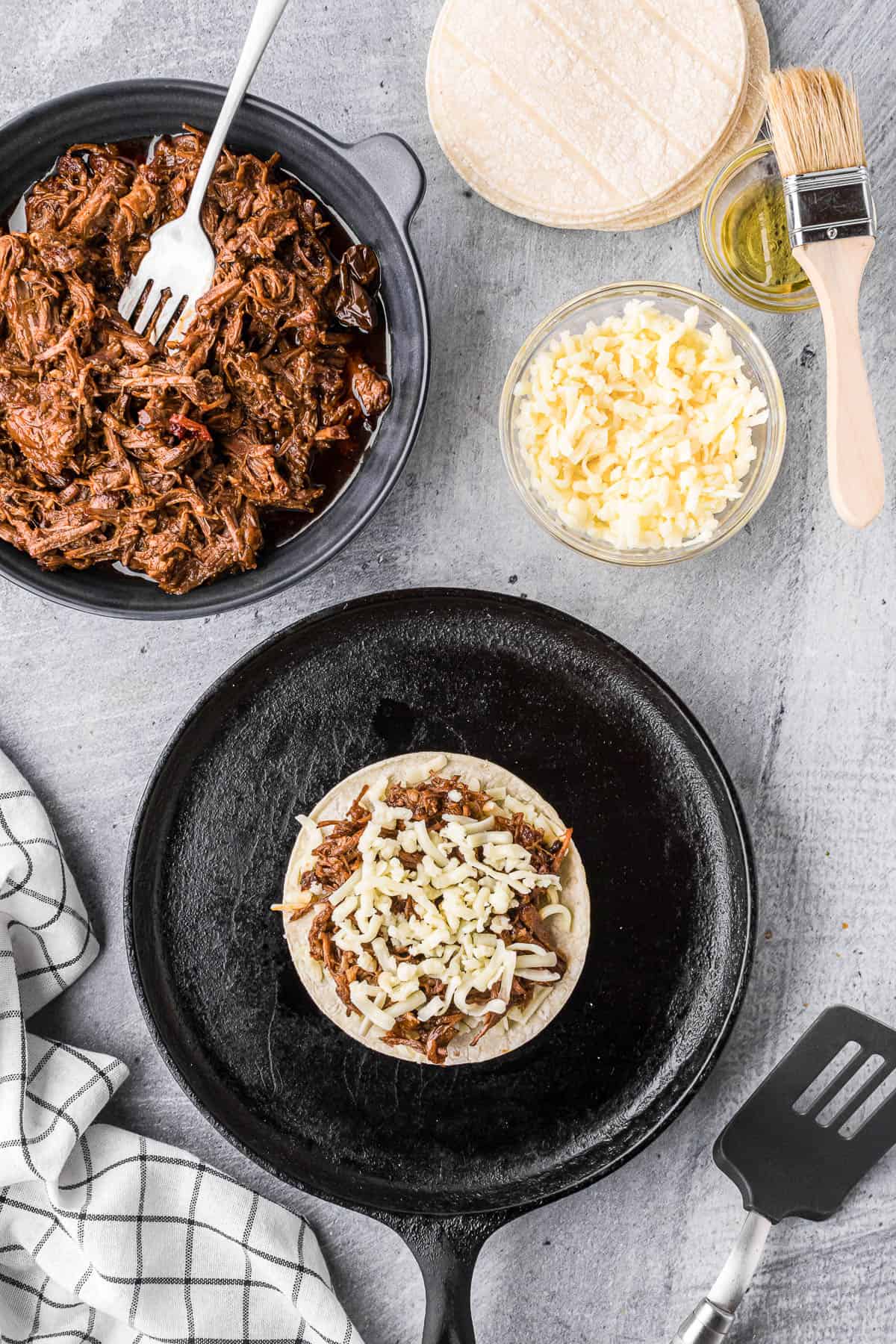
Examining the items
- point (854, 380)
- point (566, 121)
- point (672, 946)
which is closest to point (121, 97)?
point (566, 121)

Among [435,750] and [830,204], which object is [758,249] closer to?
[830,204]

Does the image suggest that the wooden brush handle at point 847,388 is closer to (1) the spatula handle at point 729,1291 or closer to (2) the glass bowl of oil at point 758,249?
(2) the glass bowl of oil at point 758,249

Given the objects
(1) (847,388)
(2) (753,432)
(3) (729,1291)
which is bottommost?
(3) (729,1291)

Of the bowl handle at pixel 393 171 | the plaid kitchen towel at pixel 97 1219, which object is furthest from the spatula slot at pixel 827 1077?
the bowl handle at pixel 393 171

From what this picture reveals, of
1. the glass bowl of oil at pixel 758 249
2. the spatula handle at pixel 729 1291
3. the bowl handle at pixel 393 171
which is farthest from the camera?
the glass bowl of oil at pixel 758 249

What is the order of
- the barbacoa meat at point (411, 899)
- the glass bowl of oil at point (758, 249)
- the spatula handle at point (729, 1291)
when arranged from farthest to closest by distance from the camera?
the glass bowl of oil at point (758, 249) < the spatula handle at point (729, 1291) < the barbacoa meat at point (411, 899)

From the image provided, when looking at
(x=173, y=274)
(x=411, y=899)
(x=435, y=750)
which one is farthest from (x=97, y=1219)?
(x=173, y=274)
